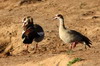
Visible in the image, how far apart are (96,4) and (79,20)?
3060 millimetres

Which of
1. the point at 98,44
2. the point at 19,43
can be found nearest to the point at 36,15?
the point at 19,43

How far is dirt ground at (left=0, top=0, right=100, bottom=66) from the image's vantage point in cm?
1266

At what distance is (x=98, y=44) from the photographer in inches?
594

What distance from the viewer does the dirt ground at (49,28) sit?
1266 centimetres

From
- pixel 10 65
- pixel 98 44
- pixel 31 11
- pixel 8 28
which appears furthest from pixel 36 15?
pixel 10 65

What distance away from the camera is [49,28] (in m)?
18.0

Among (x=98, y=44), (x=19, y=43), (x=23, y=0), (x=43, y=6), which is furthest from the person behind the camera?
(x=23, y=0)

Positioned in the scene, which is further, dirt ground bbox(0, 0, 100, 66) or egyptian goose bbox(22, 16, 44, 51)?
egyptian goose bbox(22, 16, 44, 51)

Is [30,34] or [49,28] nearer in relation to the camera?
[30,34]

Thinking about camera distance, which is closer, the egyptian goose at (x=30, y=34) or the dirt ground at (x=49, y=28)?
the dirt ground at (x=49, y=28)

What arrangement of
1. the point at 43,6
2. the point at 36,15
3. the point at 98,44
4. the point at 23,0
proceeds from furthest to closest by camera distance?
1. the point at 23,0
2. the point at 43,6
3. the point at 36,15
4. the point at 98,44

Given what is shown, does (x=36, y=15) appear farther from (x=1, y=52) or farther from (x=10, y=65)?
(x=10, y=65)

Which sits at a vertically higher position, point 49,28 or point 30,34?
point 30,34

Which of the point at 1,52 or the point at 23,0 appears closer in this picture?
the point at 1,52
